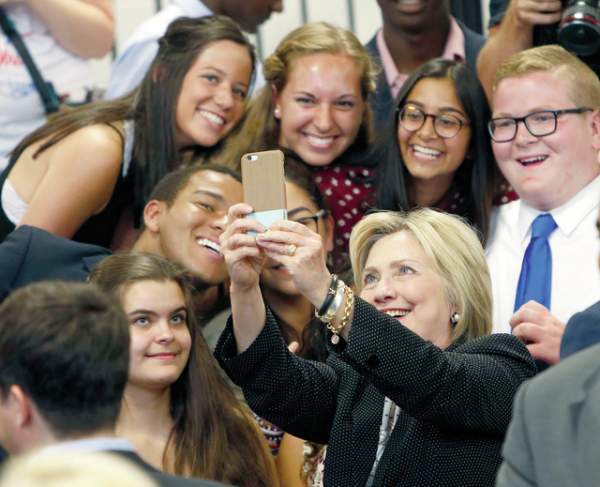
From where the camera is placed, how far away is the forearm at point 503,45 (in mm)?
5219

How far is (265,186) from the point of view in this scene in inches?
145

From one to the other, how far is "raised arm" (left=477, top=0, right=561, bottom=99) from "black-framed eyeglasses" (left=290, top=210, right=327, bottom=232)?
27.7 inches

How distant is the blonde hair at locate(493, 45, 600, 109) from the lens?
4.80 meters

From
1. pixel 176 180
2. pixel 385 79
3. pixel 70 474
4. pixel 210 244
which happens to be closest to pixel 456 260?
pixel 210 244

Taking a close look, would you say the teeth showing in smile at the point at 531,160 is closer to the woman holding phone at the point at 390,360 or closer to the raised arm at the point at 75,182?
the woman holding phone at the point at 390,360

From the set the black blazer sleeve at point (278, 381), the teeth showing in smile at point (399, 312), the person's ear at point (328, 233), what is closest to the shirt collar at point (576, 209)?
the person's ear at point (328, 233)

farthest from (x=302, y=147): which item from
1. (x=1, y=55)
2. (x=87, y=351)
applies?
(x=87, y=351)

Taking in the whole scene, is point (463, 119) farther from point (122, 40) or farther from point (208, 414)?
point (122, 40)

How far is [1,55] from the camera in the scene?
559 centimetres

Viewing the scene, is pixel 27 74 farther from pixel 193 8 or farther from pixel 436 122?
pixel 436 122

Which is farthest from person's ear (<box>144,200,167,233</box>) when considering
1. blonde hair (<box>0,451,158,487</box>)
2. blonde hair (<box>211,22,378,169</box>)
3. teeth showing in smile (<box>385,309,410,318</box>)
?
blonde hair (<box>0,451,158,487</box>)

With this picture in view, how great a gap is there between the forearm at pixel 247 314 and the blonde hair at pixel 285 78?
174 cm

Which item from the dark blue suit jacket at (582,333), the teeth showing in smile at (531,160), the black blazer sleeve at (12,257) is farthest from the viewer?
the teeth showing in smile at (531,160)

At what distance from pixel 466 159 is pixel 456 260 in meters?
1.22
